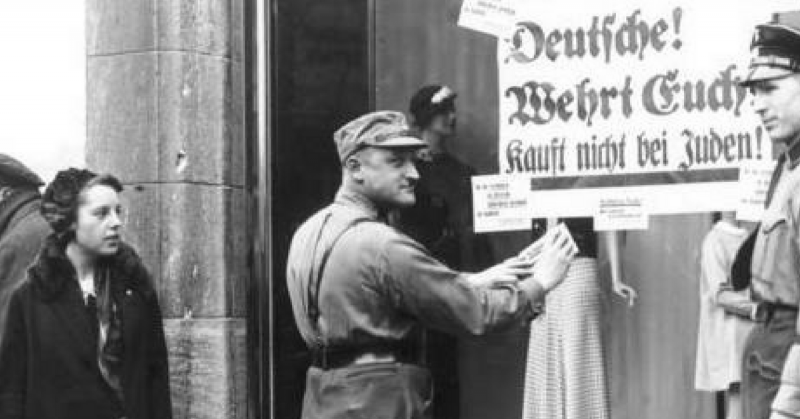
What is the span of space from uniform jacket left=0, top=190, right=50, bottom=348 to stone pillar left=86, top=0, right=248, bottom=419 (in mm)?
625

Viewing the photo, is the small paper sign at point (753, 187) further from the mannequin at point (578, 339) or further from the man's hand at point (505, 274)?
the man's hand at point (505, 274)

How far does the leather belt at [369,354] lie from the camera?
7.34 m

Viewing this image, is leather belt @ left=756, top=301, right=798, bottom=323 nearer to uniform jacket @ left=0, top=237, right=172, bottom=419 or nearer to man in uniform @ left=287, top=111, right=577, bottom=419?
man in uniform @ left=287, top=111, right=577, bottom=419

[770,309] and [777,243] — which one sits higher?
[777,243]

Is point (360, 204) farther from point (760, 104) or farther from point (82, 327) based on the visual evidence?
point (760, 104)

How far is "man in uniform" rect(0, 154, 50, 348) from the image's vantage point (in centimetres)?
916

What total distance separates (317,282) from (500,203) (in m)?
1.75

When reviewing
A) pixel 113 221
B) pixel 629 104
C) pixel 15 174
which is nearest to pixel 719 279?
pixel 629 104

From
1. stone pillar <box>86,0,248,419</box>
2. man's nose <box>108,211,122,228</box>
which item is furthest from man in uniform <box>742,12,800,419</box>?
stone pillar <box>86,0,248,419</box>

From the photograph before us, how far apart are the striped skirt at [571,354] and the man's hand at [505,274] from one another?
3.49 feet

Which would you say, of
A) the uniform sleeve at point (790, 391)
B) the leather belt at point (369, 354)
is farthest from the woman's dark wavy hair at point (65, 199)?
the uniform sleeve at point (790, 391)

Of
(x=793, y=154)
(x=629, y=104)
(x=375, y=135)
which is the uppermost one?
(x=629, y=104)

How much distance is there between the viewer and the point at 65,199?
8523mm

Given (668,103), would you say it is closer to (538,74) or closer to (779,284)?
(538,74)
